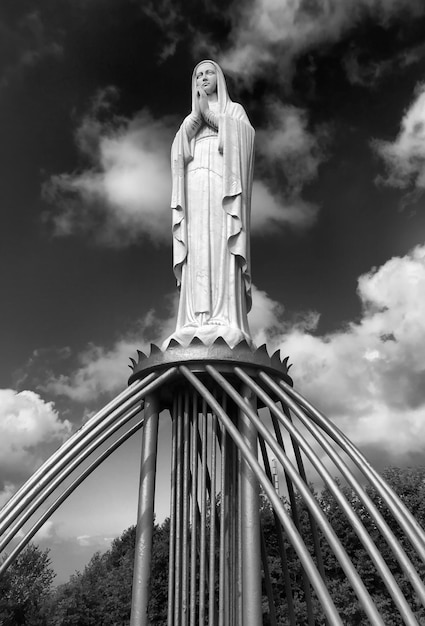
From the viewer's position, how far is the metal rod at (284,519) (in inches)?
280

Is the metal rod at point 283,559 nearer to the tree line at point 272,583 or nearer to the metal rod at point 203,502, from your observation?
the metal rod at point 203,502

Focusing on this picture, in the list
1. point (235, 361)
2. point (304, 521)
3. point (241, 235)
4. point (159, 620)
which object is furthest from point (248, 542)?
point (304, 521)

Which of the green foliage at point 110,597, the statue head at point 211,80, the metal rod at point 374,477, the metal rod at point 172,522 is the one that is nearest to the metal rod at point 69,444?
the metal rod at point 172,522

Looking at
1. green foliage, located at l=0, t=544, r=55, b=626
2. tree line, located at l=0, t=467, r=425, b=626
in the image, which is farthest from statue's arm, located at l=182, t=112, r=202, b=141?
green foliage, located at l=0, t=544, r=55, b=626

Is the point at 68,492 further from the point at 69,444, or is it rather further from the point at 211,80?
the point at 211,80

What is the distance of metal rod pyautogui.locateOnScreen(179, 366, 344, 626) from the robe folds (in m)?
1.57

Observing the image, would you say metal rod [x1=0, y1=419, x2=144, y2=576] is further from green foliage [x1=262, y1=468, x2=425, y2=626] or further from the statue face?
green foliage [x1=262, y1=468, x2=425, y2=626]

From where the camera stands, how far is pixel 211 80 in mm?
12750

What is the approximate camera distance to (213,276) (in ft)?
36.9

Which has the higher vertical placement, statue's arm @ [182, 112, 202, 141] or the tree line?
statue's arm @ [182, 112, 202, 141]

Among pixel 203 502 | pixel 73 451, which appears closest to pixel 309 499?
pixel 203 502

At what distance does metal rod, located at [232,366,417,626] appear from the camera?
23.1ft

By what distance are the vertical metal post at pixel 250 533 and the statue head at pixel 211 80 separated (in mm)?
6675

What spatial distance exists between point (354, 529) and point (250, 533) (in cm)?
171
